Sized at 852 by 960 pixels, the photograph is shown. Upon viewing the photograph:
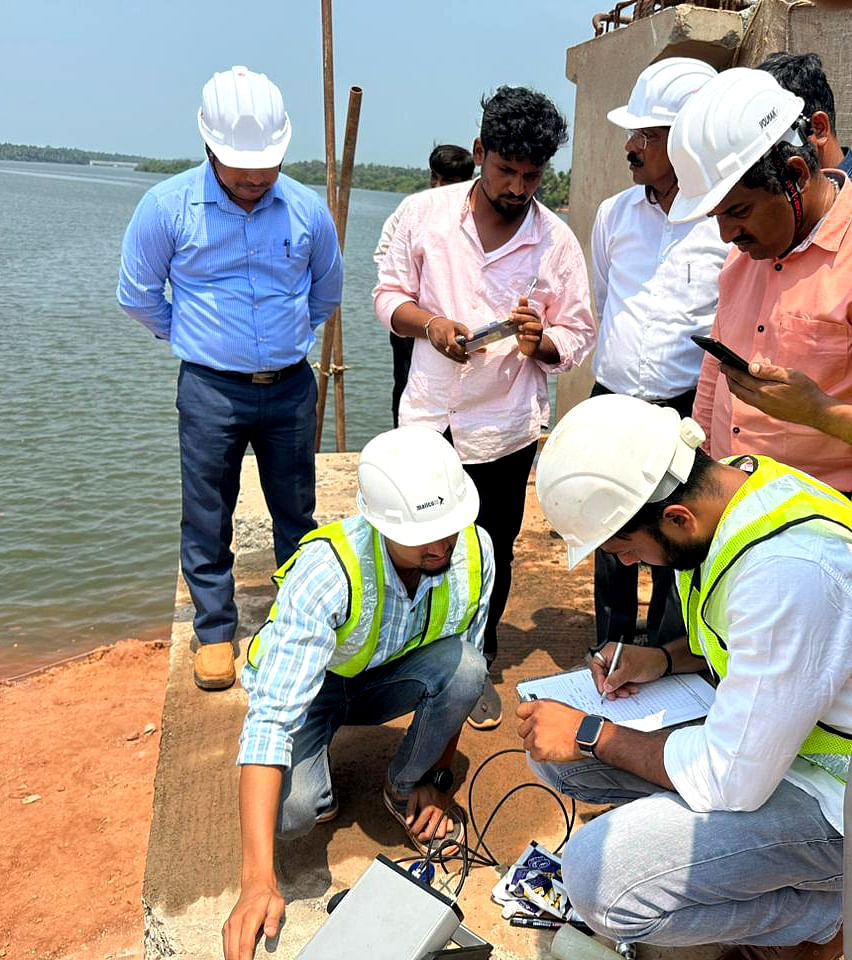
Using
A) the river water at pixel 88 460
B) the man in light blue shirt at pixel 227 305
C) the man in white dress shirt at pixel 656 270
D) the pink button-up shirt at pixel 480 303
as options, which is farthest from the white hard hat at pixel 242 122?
the river water at pixel 88 460

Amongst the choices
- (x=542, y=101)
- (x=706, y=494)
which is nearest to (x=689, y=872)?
(x=706, y=494)

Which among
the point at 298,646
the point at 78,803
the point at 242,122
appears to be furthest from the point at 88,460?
the point at 298,646

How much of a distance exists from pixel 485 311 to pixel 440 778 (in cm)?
158

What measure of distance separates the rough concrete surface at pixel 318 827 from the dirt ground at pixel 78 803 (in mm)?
722

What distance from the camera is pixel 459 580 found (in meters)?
2.64

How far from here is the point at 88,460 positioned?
9305 mm

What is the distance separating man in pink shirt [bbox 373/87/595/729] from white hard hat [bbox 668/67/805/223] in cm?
80

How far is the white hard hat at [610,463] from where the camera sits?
1.83 m

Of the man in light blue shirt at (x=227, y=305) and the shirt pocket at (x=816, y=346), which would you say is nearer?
the shirt pocket at (x=816, y=346)

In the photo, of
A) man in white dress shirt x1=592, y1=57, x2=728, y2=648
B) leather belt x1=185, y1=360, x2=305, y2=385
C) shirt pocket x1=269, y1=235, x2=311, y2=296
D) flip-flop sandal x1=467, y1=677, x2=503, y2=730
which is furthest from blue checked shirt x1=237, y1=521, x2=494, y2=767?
shirt pocket x1=269, y1=235, x2=311, y2=296

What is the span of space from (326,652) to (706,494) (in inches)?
40.2

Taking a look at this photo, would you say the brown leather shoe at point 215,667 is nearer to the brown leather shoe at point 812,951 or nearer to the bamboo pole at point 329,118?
the bamboo pole at point 329,118

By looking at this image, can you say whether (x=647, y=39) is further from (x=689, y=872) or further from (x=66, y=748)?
(x=66, y=748)

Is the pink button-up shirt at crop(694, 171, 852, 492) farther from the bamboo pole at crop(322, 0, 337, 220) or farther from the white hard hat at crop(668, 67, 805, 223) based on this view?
the bamboo pole at crop(322, 0, 337, 220)
